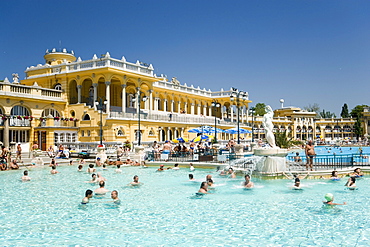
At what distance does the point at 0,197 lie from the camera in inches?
499

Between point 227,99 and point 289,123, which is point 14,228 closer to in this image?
point 227,99

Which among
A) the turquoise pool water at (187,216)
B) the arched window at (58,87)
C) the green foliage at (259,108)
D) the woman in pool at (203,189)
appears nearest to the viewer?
the turquoise pool water at (187,216)

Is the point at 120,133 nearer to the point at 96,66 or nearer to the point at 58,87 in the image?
the point at 96,66

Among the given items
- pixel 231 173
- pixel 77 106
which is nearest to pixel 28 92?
pixel 77 106

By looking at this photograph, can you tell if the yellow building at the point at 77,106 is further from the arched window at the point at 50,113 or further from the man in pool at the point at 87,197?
the man in pool at the point at 87,197

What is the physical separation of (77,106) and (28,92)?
494 cm

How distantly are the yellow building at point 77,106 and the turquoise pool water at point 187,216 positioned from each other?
17137 mm

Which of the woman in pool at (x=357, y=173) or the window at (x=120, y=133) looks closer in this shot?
the woman in pool at (x=357, y=173)

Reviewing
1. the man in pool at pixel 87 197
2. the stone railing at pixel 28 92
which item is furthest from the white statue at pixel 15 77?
the man in pool at pixel 87 197

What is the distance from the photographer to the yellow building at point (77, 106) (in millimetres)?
31984

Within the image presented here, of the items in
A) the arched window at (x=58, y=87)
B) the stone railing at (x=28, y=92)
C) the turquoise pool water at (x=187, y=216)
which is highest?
the arched window at (x=58, y=87)

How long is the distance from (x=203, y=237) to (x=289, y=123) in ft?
273

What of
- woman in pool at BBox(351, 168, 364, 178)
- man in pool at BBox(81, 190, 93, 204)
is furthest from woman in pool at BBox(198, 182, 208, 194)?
woman in pool at BBox(351, 168, 364, 178)

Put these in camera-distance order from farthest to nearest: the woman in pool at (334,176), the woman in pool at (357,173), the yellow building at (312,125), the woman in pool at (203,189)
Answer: the yellow building at (312,125) < the woman in pool at (357,173) < the woman in pool at (334,176) < the woman in pool at (203,189)
